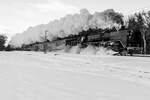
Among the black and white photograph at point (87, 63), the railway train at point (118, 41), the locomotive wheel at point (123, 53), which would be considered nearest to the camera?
the black and white photograph at point (87, 63)

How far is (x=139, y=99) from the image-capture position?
17.3 feet

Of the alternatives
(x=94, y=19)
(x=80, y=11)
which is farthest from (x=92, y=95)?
(x=80, y=11)

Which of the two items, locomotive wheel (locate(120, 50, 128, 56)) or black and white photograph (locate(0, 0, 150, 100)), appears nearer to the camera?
black and white photograph (locate(0, 0, 150, 100))

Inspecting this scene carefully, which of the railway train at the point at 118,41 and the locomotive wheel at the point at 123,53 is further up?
the railway train at the point at 118,41

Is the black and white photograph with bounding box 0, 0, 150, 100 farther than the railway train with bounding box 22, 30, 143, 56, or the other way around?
the railway train with bounding box 22, 30, 143, 56

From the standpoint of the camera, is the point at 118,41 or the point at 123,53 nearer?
the point at 123,53

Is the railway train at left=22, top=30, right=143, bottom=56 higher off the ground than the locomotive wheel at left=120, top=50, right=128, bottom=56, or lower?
higher

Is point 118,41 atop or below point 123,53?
atop

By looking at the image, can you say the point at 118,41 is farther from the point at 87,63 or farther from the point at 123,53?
the point at 87,63

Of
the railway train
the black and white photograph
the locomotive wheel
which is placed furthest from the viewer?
the railway train

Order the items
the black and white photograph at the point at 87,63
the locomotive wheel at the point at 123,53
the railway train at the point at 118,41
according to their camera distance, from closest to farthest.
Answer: the black and white photograph at the point at 87,63
the locomotive wheel at the point at 123,53
the railway train at the point at 118,41

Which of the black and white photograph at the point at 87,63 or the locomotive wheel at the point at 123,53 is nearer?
the black and white photograph at the point at 87,63

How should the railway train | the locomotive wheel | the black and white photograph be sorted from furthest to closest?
the railway train
the locomotive wheel
the black and white photograph

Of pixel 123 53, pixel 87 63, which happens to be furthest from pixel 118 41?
pixel 87 63
